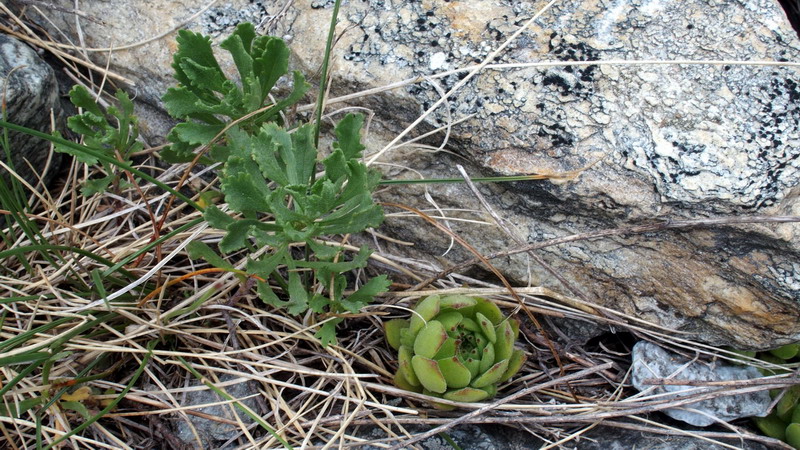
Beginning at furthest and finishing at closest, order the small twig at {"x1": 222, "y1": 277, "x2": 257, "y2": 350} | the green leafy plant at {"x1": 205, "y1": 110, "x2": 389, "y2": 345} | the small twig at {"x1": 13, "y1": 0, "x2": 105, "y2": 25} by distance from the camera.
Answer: the small twig at {"x1": 13, "y1": 0, "x2": 105, "y2": 25}, the small twig at {"x1": 222, "y1": 277, "x2": 257, "y2": 350}, the green leafy plant at {"x1": 205, "y1": 110, "x2": 389, "y2": 345}

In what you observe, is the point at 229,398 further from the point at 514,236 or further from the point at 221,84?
the point at 514,236

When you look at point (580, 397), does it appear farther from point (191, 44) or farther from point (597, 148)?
point (191, 44)

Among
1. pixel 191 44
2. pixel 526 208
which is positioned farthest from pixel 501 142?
pixel 191 44

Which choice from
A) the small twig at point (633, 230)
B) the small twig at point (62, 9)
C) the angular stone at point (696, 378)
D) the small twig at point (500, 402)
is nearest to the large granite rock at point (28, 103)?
the small twig at point (62, 9)

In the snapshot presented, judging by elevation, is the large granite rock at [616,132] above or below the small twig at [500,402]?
above

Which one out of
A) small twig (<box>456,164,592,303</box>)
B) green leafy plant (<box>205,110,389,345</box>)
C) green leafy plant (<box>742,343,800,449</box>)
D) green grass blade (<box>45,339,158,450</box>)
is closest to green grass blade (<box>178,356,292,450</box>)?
green grass blade (<box>45,339,158,450</box>)

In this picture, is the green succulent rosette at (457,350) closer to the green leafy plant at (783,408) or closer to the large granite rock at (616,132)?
the large granite rock at (616,132)

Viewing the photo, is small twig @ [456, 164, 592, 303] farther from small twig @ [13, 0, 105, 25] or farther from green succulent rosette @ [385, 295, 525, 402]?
small twig @ [13, 0, 105, 25]
